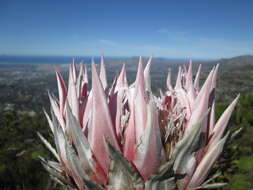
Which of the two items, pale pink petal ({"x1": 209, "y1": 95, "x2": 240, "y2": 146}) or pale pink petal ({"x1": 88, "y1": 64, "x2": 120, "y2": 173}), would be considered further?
pale pink petal ({"x1": 209, "y1": 95, "x2": 240, "y2": 146})

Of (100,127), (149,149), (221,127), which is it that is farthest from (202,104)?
(100,127)

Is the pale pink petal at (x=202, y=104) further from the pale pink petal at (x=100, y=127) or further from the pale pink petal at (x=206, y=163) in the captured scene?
the pale pink petal at (x=100, y=127)

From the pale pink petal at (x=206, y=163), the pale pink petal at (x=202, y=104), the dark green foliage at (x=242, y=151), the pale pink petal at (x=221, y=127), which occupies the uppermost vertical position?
the pale pink petal at (x=202, y=104)

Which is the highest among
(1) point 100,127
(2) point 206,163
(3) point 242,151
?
(1) point 100,127

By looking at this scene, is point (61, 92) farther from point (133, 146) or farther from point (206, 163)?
point (206, 163)

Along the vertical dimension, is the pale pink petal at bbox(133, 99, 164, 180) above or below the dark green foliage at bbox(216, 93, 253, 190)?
above

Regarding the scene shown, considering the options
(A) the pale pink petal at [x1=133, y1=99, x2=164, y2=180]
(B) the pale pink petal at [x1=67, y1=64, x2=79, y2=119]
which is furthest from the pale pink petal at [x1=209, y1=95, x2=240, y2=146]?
(B) the pale pink petal at [x1=67, y1=64, x2=79, y2=119]

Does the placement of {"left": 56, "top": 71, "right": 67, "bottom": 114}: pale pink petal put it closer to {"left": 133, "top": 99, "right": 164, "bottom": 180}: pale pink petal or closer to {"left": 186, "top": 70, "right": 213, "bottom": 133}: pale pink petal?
{"left": 133, "top": 99, "right": 164, "bottom": 180}: pale pink petal

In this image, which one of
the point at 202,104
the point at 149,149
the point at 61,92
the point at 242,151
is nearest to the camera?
the point at 149,149

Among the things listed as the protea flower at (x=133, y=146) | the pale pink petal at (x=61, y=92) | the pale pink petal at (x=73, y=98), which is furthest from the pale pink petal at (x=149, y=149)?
the pale pink petal at (x=61, y=92)

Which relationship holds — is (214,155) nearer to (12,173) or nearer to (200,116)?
(200,116)

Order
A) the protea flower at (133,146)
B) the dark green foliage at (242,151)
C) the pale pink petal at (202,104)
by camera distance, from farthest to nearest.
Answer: the dark green foliage at (242,151)
the pale pink petal at (202,104)
the protea flower at (133,146)

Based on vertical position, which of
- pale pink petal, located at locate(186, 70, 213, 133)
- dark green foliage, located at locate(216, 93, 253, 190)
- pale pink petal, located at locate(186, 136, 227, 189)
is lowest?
dark green foliage, located at locate(216, 93, 253, 190)
